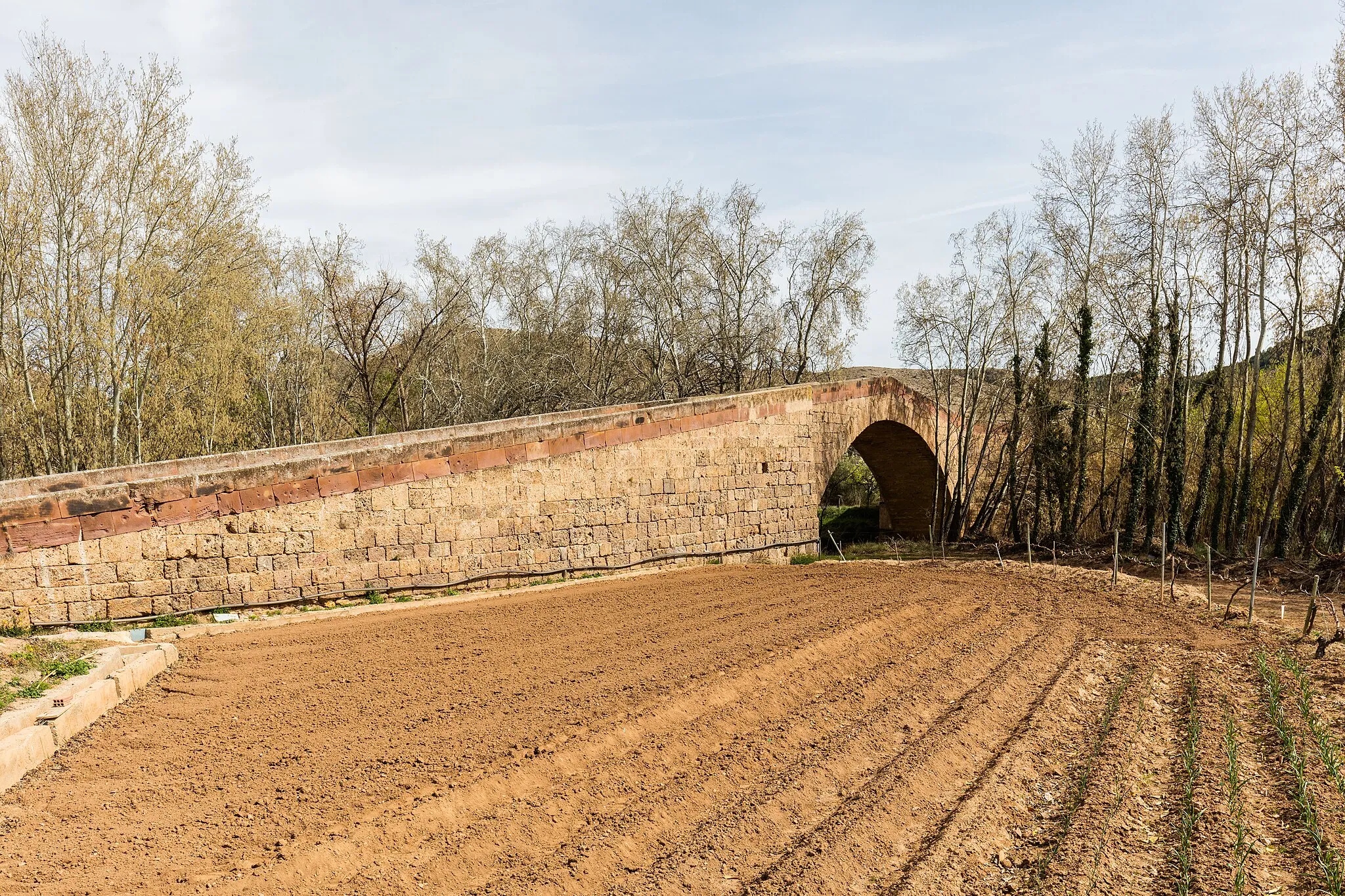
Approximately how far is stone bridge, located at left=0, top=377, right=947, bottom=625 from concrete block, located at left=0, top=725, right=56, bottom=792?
331 centimetres

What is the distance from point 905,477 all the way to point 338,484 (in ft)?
60.0

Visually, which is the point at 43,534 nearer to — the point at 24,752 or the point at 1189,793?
the point at 24,752

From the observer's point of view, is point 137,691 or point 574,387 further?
point 574,387

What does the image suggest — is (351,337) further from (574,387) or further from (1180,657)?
(1180,657)

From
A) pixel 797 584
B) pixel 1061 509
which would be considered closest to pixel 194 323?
pixel 797 584

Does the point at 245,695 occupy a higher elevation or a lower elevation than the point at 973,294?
lower

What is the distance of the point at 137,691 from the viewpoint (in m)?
6.34

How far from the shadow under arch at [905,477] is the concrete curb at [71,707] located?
17228mm

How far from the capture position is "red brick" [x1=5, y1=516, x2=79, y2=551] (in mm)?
7551

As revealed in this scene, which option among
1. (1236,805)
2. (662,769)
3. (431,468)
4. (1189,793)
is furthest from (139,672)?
(1236,805)

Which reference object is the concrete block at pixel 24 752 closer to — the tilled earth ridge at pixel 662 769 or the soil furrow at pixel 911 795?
the tilled earth ridge at pixel 662 769

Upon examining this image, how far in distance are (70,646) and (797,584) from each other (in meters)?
8.22

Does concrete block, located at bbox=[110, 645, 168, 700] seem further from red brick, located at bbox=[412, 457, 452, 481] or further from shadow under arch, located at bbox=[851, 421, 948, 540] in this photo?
shadow under arch, located at bbox=[851, 421, 948, 540]

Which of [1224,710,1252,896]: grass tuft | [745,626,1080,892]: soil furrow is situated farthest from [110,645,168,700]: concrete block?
[1224,710,1252,896]: grass tuft
